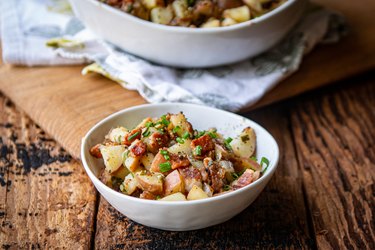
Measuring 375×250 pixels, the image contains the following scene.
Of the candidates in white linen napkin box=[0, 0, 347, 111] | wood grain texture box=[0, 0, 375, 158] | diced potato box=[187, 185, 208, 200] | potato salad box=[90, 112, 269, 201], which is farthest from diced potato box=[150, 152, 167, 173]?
white linen napkin box=[0, 0, 347, 111]

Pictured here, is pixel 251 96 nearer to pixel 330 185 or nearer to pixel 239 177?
pixel 330 185

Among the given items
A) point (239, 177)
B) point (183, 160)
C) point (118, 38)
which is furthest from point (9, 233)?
point (118, 38)

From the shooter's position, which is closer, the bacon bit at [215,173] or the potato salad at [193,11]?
the bacon bit at [215,173]

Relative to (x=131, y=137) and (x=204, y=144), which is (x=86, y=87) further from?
(x=204, y=144)

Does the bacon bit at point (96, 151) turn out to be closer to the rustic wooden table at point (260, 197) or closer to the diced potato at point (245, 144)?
the rustic wooden table at point (260, 197)

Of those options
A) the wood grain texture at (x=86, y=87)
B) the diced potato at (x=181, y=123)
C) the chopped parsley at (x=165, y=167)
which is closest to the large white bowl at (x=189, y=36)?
the wood grain texture at (x=86, y=87)
